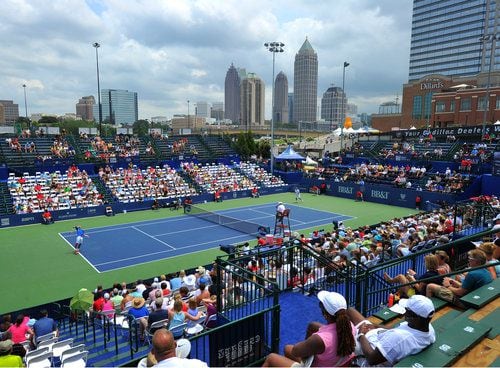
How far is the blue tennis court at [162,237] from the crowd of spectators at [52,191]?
552cm

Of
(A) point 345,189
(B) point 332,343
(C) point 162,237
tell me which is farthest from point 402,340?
(A) point 345,189

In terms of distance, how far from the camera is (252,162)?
46750mm

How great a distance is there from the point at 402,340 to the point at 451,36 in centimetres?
15652

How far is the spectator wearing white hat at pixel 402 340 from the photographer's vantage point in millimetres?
4227

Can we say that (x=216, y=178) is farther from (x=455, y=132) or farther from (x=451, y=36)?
(x=451, y=36)

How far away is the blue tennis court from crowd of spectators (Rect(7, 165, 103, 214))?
5.52m

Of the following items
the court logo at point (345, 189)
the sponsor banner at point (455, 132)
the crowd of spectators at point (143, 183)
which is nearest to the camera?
the crowd of spectators at point (143, 183)

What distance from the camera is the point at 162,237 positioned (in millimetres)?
23125

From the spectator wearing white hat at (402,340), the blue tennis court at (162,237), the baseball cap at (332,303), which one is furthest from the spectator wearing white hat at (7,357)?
the blue tennis court at (162,237)

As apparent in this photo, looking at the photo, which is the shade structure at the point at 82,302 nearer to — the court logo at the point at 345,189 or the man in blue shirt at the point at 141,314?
the man in blue shirt at the point at 141,314

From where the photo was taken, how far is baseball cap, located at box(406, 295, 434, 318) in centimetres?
423

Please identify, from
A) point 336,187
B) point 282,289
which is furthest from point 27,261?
point 336,187

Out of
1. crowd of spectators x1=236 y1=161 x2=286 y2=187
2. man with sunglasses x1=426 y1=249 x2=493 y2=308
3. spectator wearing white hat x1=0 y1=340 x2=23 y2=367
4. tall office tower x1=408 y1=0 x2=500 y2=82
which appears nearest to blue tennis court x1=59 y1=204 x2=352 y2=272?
spectator wearing white hat x1=0 y1=340 x2=23 y2=367

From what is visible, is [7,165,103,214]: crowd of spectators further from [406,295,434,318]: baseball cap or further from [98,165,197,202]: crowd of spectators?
[406,295,434,318]: baseball cap
